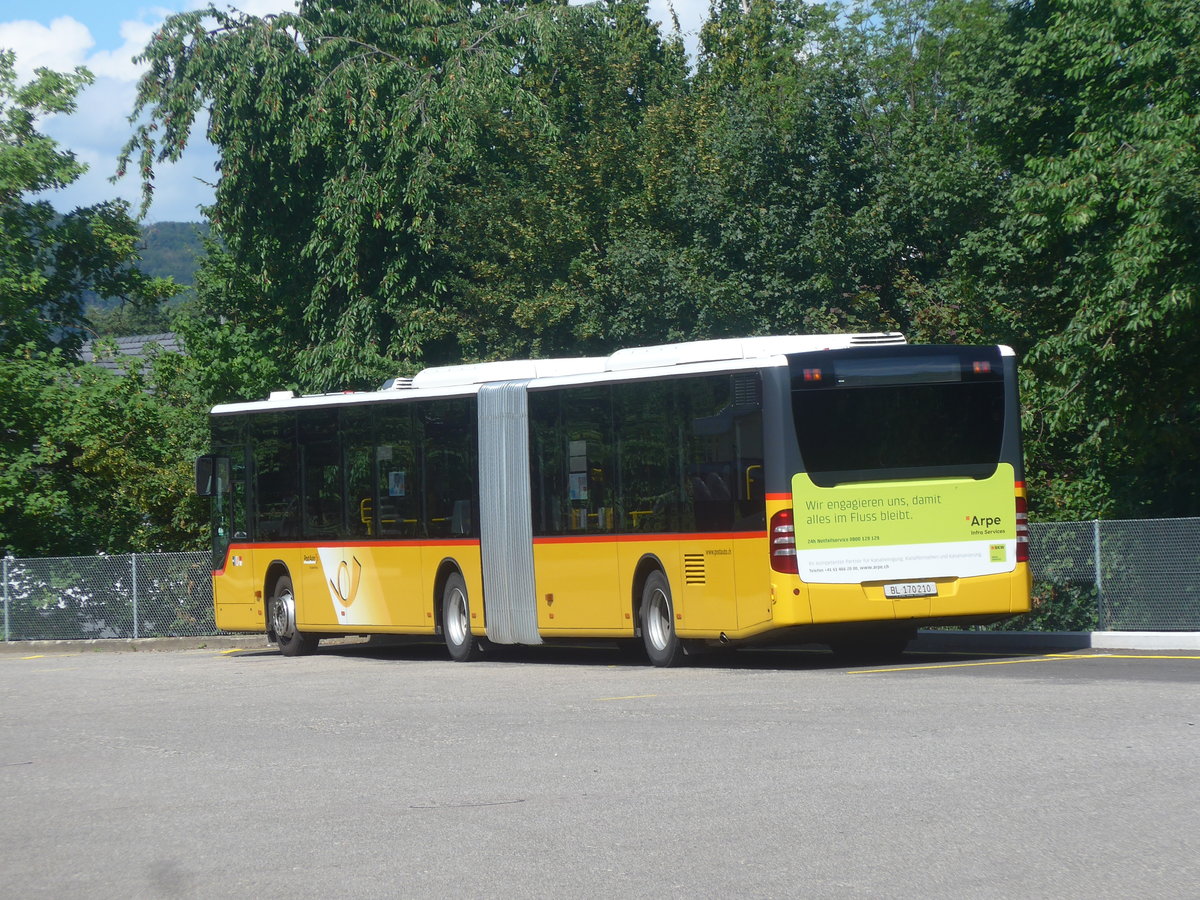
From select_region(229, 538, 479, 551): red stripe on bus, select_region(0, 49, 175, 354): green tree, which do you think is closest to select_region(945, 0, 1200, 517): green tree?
select_region(229, 538, 479, 551): red stripe on bus

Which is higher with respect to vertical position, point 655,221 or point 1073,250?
point 655,221

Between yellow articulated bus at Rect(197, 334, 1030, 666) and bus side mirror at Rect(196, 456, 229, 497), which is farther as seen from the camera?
bus side mirror at Rect(196, 456, 229, 497)

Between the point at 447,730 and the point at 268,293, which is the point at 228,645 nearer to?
the point at 268,293

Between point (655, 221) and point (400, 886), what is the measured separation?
1093 inches

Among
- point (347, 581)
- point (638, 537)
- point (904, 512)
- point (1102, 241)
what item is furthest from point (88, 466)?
point (904, 512)

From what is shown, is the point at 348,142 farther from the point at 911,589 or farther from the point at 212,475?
the point at 911,589

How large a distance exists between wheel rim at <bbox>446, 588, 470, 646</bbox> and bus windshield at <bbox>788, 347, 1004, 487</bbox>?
631cm

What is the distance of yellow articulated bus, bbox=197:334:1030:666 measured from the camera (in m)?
16.0

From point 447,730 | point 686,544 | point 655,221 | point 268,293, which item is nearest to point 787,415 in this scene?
point 686,544

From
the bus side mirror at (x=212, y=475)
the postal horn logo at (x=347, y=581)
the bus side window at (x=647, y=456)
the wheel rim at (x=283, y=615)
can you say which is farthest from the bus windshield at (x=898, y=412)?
the bus side mirror at (x=212, y=475)

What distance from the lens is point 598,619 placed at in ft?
60.4

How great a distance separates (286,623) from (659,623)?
811 cm

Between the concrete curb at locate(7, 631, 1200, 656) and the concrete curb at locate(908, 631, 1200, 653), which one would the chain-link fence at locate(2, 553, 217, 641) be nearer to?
the concrete curb at locate(7, 631, 1200, 656)

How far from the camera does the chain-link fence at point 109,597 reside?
28.5m
